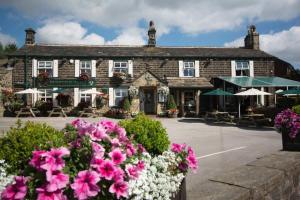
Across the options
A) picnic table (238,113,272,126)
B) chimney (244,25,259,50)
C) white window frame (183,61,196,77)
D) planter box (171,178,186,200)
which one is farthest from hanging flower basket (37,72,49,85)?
planter box (171,178,186,200)

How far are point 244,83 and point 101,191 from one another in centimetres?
2122

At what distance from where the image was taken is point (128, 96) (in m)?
22.8

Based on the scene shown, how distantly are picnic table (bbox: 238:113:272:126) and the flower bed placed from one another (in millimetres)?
14960

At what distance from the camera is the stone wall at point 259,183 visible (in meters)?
2.44

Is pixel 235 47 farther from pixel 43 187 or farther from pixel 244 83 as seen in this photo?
pixel 43 187

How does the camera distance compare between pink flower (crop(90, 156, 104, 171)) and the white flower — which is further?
the white flower

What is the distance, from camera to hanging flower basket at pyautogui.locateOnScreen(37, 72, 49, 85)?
72.9 feet

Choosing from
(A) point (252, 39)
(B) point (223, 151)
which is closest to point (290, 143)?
(B) point (223, 151)

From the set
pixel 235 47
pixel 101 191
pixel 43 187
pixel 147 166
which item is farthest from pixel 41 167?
pixel 235 47

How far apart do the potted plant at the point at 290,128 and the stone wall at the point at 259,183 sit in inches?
74.2

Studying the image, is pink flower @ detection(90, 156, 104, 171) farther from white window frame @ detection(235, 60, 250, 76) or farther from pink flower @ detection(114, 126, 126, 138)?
white window frame @ detection(235, 60, 250, 76)

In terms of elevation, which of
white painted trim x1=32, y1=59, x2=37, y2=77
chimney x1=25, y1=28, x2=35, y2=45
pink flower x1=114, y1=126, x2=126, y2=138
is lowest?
pink flower x1=114, y1=126, x2=126, y2=138

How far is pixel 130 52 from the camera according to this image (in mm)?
24219

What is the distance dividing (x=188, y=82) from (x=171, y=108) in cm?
290
